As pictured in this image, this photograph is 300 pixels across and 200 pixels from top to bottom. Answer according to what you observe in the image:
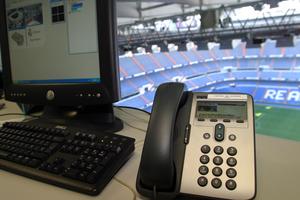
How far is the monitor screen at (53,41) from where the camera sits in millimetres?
636

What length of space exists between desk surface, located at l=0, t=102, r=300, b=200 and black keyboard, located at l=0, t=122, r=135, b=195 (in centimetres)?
1

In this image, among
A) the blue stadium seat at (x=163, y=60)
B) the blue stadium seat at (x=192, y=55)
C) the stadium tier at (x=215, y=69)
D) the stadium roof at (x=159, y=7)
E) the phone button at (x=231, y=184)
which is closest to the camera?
the phone button at (x=231, y=184)

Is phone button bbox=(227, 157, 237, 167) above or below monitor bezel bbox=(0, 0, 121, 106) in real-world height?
below

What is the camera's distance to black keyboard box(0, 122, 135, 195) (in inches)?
16.0

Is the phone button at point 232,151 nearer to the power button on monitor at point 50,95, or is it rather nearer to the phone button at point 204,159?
the phone button at point 204,159

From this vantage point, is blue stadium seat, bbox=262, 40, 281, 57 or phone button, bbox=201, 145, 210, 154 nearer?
phone button, bbox=201, 145, 210, 154

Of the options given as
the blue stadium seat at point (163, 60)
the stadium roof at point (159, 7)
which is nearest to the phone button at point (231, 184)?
the stadium roof at point (159, 7)

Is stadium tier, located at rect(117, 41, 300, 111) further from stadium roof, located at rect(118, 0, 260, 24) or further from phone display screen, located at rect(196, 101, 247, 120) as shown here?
phone display screen, located at rect(196, 101, 247, 120)

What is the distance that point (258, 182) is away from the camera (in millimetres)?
406

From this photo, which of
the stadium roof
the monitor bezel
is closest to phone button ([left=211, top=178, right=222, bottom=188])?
the monitor bezel

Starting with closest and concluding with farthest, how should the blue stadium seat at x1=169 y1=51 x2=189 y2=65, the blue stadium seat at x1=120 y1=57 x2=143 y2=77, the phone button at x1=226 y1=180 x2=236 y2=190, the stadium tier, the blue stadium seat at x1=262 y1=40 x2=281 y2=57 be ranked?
the phone button at x1=226 y1=180 x2=236 y2=190, the blue stadium seat at x1=120 y1=57 x2=143 y2=77, the stadium tier, the blue stadium seat at x1=169 y1=51 x2=189 y2=65, the blue stadium seat at x1=262 y1=40 x2=281 y2=57

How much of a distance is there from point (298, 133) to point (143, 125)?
22.6 feet

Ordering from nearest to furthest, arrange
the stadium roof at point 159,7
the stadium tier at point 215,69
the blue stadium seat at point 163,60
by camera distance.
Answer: the stadium roof at point 159,7
the stadium tier at point 215,69
the blue stadium seat at point 163,60

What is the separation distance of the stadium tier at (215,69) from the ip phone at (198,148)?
7.99 meters
